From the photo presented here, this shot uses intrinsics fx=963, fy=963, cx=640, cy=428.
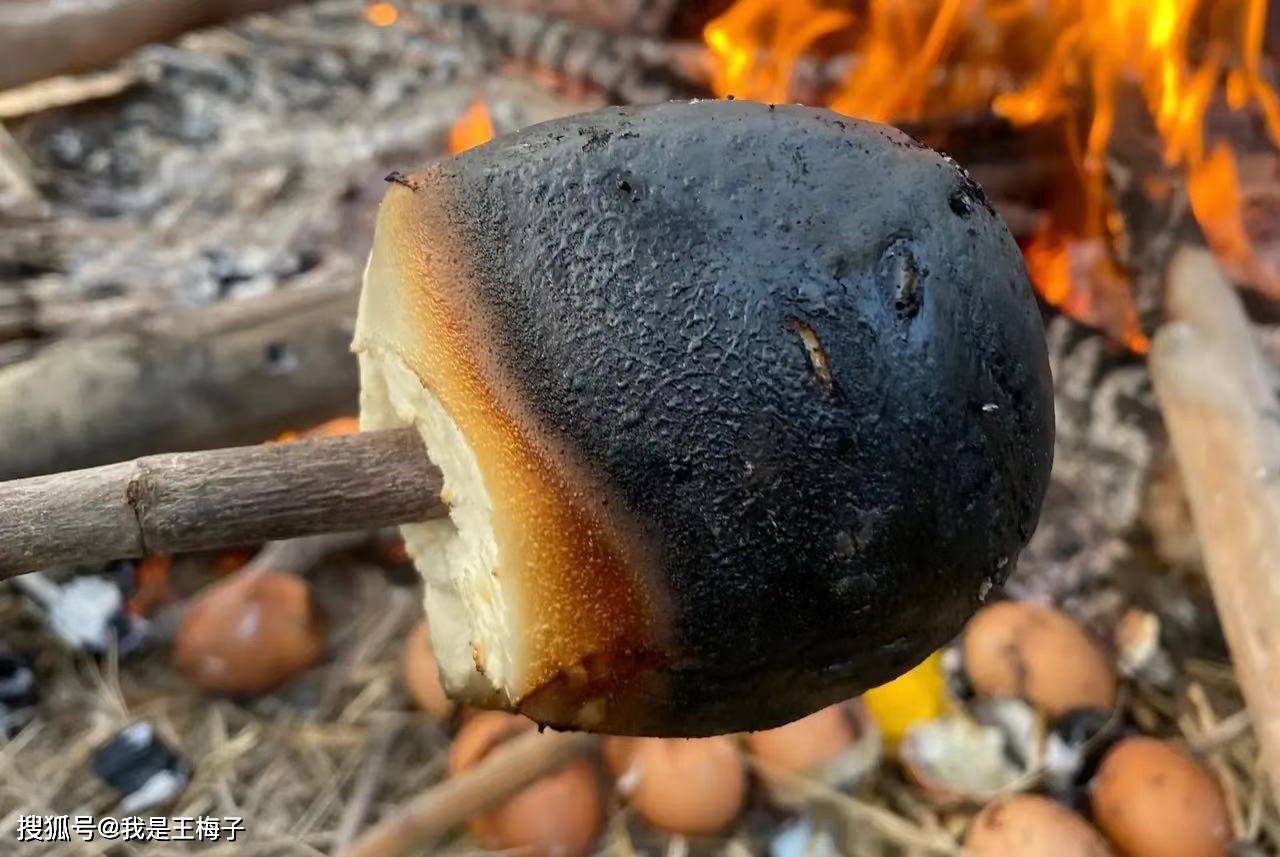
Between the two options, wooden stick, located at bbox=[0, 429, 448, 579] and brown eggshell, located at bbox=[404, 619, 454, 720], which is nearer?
wooden stick, located at bbox=[0, 429, 448, 579]

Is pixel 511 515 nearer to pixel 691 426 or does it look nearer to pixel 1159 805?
pixel 691 426


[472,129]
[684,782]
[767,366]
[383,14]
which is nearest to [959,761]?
[684,782]

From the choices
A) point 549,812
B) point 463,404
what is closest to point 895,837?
point 549,812

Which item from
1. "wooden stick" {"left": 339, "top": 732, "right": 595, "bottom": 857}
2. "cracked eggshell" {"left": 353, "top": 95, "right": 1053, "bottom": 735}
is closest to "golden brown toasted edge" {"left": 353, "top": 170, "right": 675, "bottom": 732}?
"cracked eggshell" {"left": 353, "top": 95, "right": 1053, "bottom": 735}

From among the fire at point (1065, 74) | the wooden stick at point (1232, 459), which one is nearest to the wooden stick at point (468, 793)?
the wooden stick at point (1232, 459)

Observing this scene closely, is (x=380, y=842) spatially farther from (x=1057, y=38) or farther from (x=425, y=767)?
(x=1057, y=38)

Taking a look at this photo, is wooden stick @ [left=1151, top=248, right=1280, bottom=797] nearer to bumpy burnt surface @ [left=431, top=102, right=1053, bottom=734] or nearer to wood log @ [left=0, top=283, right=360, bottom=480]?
bumpy burnt surface @ [left=431, top=102, right=1053, bottom=734]

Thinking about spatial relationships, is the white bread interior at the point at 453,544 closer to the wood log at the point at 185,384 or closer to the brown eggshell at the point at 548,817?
the brown eggshell at the point at 548,817
